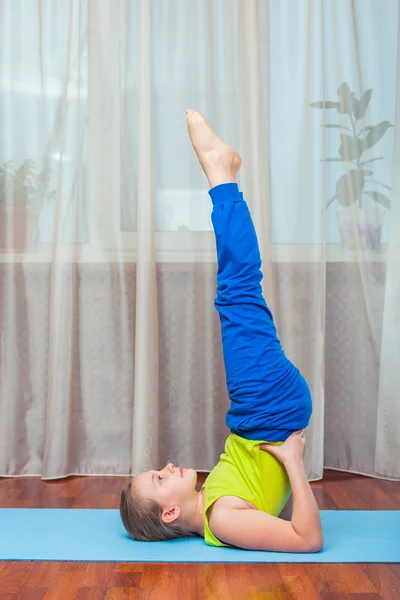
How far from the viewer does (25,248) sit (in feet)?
10.5

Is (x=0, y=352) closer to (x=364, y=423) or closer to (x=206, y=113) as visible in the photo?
(x=206, y=113)

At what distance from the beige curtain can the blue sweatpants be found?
813 millimetres

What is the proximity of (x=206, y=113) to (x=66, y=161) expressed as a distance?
60cm

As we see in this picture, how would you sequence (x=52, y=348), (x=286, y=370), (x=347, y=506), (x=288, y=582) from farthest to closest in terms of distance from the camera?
1. (x=52, y=348)
2. (x=347, y=506)
3. (x=286, y=370)
4. (x=288, y=582)

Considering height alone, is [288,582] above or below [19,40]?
below

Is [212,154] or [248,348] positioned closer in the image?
[248,348]

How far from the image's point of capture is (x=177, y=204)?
3.20 meters

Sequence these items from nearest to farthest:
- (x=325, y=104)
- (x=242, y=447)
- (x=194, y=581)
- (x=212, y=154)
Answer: (x=194, y=581) < (x=242, y=447) < (x=212, y=154) < (x=325, y=104)

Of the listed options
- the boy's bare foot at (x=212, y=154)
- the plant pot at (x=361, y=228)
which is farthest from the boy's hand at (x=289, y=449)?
the plant pot at (x=361, y=228)

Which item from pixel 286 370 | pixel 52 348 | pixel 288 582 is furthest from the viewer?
pixel 52 348

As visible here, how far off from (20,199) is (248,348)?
4.53 feet

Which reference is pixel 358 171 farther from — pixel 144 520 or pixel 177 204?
pixel 144 520

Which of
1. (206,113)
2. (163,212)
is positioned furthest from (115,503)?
(206,113)

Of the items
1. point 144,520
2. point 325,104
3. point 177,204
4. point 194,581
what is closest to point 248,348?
point 144,520
